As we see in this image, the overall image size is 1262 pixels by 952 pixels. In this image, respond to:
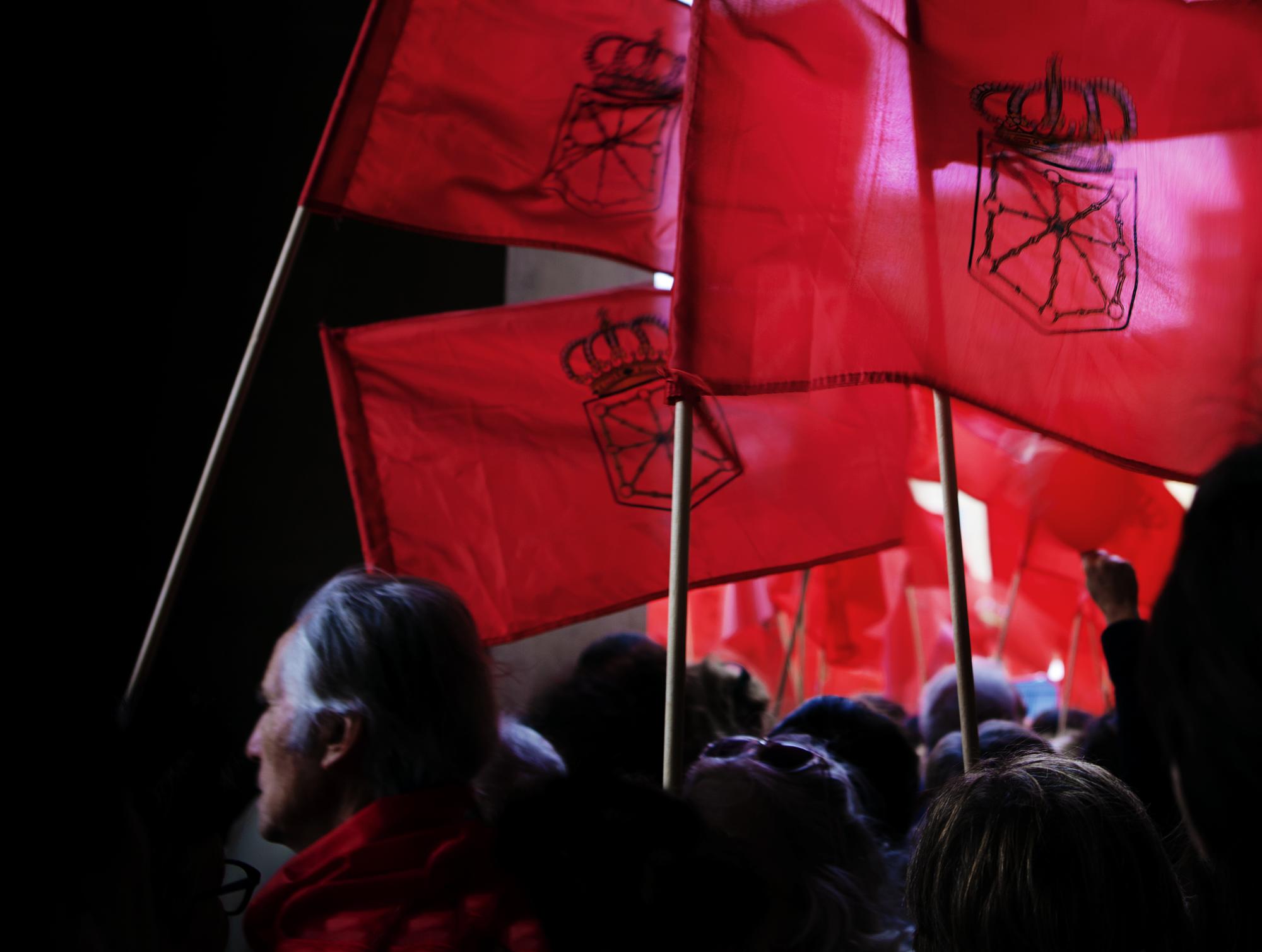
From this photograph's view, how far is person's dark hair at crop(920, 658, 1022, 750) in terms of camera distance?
9.62ft

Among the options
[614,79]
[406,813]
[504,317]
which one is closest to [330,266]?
[504,317]

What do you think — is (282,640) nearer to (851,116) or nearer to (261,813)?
(261,813)

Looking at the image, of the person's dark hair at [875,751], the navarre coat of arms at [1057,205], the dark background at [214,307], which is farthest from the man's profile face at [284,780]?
the dark background at [214,307]

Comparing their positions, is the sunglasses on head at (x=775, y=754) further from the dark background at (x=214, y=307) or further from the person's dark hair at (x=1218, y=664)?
the dark background at (x=214, y=307)

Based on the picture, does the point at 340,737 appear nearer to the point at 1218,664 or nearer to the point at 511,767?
the point at 511,767

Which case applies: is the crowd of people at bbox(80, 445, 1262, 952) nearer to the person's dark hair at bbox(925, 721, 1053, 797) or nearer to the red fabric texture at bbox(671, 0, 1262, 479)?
Result: the person's dark hair at bbox(925, 721, 1053, 797)

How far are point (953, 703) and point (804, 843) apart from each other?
1.41 meters

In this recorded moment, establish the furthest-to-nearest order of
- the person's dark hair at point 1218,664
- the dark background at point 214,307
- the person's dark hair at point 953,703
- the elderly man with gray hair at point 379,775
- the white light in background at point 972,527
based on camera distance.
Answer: the white light in background at point 972,527
the dark background at point 214,307
the person's dark hair at point 953,703
the elderly man with gray hair at point 379,775
the person's dark hair at point 1218,664

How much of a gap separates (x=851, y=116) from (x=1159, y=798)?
1.29 m

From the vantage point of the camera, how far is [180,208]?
403cm

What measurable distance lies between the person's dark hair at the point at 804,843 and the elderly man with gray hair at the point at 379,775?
0.37 meters

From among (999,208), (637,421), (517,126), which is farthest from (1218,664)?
(517,126)

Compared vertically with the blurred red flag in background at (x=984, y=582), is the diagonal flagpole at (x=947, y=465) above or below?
above

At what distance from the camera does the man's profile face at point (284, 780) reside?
1573 millimetres
